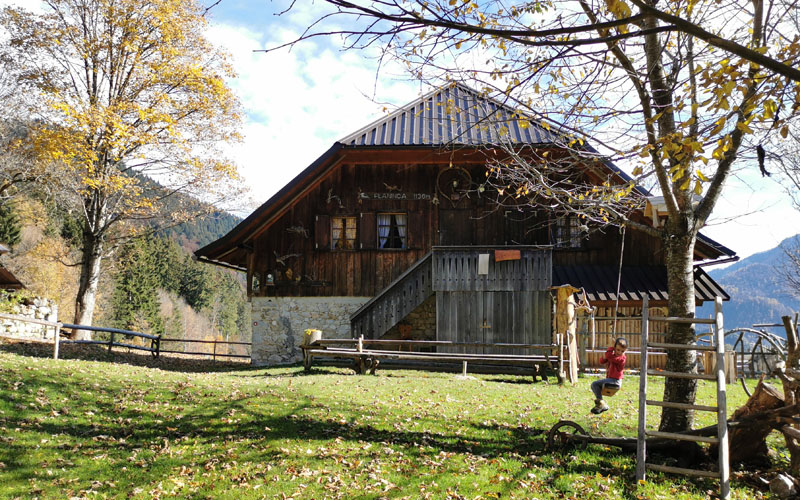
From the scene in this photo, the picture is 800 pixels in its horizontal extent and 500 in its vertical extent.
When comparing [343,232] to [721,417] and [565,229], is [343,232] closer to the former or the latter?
[565,229]

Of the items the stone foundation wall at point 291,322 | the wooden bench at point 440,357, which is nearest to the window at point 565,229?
the wooden bench at point 440,357

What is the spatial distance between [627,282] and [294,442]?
1280 centimetres

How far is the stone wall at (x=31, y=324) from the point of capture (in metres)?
20.1

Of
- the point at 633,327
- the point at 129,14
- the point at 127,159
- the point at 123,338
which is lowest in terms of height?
the point at 123,338

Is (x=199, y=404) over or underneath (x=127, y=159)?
underneath

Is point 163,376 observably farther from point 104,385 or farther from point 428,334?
point 428,334

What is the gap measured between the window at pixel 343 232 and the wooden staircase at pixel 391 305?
270cm

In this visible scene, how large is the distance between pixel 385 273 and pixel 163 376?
27.2ft

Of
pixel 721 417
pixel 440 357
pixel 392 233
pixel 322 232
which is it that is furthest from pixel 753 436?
pixel 322 232

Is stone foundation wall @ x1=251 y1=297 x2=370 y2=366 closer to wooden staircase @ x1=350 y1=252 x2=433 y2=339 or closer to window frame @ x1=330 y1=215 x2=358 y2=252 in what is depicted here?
wooden staircase @ x1=350 y1=252 x2=433 y2=339

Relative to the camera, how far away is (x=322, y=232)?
62.1ft

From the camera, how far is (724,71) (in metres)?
4.62

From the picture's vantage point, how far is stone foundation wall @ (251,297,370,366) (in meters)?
18.7

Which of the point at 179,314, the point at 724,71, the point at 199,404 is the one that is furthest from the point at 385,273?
the point at 179,314
